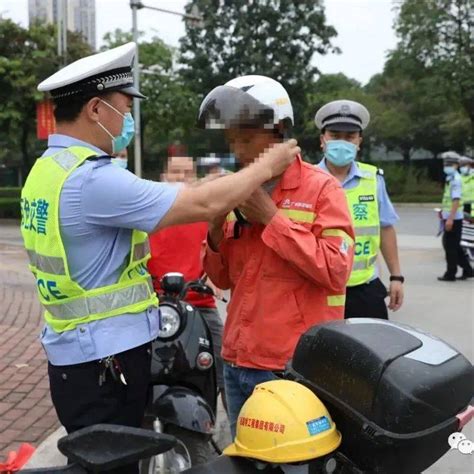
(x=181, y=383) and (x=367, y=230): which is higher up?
(x=367, y=230)

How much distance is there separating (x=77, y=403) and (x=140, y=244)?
1.70 feet

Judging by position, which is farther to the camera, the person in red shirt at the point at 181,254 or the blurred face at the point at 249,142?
the person in red shirt at the point at 181,254

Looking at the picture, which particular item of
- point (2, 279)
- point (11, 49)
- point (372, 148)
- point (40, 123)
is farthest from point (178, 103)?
point (372, 148)

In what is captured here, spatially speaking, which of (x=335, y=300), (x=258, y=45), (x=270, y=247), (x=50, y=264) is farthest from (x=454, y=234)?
(x=258, y=45)

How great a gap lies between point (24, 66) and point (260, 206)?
66.8 feet

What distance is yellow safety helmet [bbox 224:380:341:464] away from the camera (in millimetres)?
1669

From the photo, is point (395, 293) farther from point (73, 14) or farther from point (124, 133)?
point (73, 14)

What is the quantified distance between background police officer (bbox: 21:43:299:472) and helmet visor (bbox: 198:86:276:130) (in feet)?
0.38

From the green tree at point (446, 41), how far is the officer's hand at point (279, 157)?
110 ft

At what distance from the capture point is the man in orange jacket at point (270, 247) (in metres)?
2.12

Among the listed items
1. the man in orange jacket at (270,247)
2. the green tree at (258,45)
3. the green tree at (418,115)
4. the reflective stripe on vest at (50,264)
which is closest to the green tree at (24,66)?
the green tree at (258,45)

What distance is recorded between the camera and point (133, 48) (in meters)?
2.26

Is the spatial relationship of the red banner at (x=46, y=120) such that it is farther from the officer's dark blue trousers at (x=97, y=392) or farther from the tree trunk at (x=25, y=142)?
the tree trunk at (x=25, y=142)

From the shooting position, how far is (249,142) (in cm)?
215
